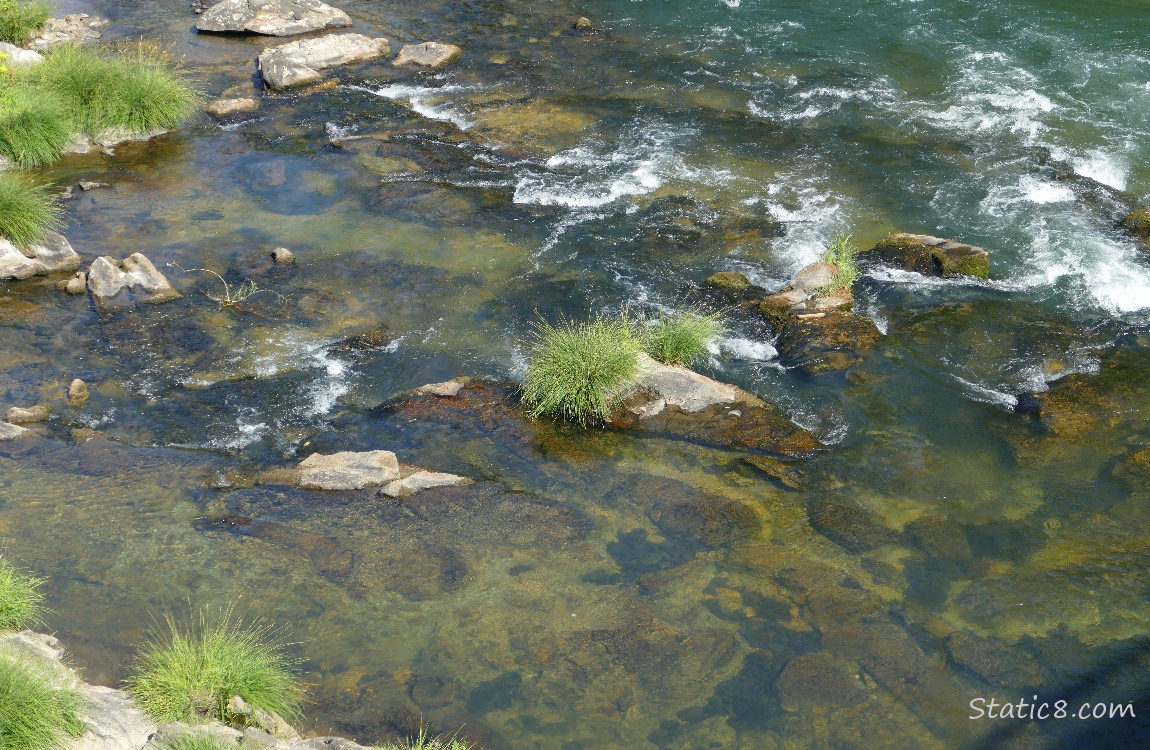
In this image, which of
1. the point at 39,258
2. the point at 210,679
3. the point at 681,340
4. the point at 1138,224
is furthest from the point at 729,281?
the point at 39,258

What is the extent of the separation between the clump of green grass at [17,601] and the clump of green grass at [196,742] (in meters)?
1.87

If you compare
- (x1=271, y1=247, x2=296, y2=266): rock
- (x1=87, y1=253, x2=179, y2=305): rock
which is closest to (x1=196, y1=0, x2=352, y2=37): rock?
(x1=271, y1=247, x2=296, y2=266): rock

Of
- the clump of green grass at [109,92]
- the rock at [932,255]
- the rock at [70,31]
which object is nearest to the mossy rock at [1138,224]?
the rock at [932,255]

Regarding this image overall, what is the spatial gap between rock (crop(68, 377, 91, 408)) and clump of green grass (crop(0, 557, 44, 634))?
3.09 m

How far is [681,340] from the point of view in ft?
37.0

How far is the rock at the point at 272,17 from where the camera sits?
Result: 21188mm

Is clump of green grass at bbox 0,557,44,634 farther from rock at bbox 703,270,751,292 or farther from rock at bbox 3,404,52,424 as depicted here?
rock at bbox 703,270,751,292

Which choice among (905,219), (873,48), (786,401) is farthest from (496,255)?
→ (873,48)

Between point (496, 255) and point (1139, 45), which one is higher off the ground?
point (1139, 45)

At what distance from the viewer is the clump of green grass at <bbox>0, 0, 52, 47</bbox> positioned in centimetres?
1947

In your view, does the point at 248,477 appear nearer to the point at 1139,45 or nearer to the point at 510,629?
the point at 510,629

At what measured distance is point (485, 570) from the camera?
8.69 m

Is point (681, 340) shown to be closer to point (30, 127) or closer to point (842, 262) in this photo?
point (842, 262)

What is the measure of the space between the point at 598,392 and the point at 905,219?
21.8ft
